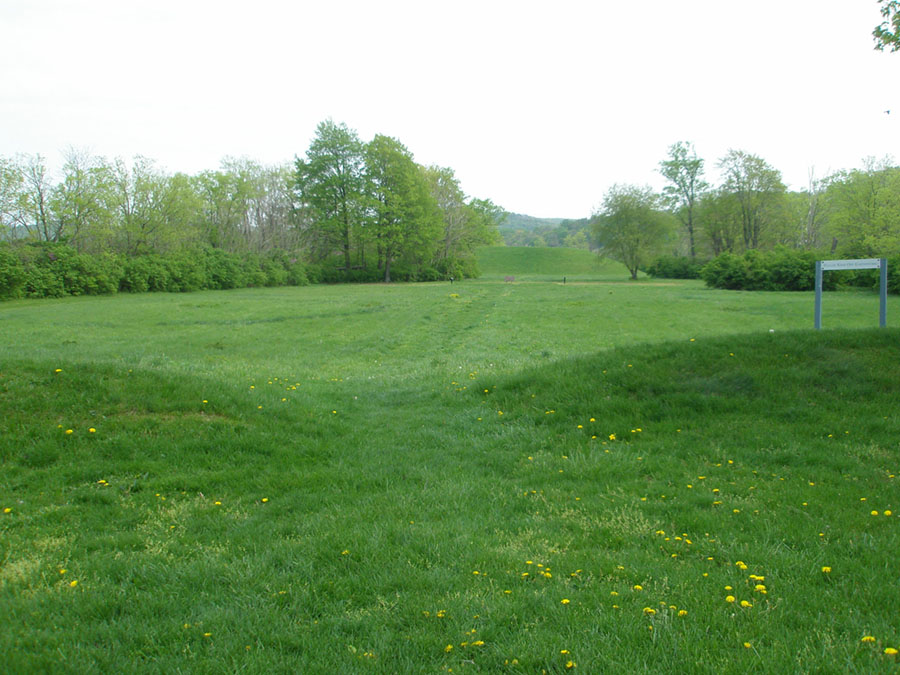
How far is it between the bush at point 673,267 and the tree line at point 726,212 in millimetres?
212

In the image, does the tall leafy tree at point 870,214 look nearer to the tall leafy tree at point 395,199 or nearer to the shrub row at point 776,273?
the shrub row at point 776,273

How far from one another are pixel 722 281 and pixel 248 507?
40.4m

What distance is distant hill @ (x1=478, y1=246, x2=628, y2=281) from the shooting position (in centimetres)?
8175

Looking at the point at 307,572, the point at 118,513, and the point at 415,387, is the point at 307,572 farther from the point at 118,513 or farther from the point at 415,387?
the point at 415,387

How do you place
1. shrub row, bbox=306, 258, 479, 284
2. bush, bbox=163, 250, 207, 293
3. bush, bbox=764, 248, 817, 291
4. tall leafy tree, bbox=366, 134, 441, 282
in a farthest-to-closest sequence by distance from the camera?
shrub row, bbox=306, 258, 479, 284 → tall leafy tree, bbox=366, 134, 441, 282 → bush, bbox=163, 250, 207, 293 → bush, bbox=764, 248, 817, 291

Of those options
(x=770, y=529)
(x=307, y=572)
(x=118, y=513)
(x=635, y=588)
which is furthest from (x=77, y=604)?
(x=770, y=529)

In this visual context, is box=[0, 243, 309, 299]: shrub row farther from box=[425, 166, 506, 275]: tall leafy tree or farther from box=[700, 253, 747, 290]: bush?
box=[700, 253, 747, 290]: bush

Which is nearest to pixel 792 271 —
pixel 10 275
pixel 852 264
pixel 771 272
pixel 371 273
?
pixel 771 272

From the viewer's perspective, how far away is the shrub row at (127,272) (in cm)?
3375

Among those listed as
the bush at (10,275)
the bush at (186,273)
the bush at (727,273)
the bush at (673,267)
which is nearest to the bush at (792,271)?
the bush at (727,273)

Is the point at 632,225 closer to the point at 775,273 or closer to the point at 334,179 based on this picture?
the point at 775,273

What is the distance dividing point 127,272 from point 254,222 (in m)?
24.5

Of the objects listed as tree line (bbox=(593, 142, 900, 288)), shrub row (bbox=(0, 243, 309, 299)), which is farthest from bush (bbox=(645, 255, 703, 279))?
shrub row (bbox=(0, 243, 309, 299))

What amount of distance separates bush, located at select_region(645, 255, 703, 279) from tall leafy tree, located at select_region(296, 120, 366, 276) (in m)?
34.7
